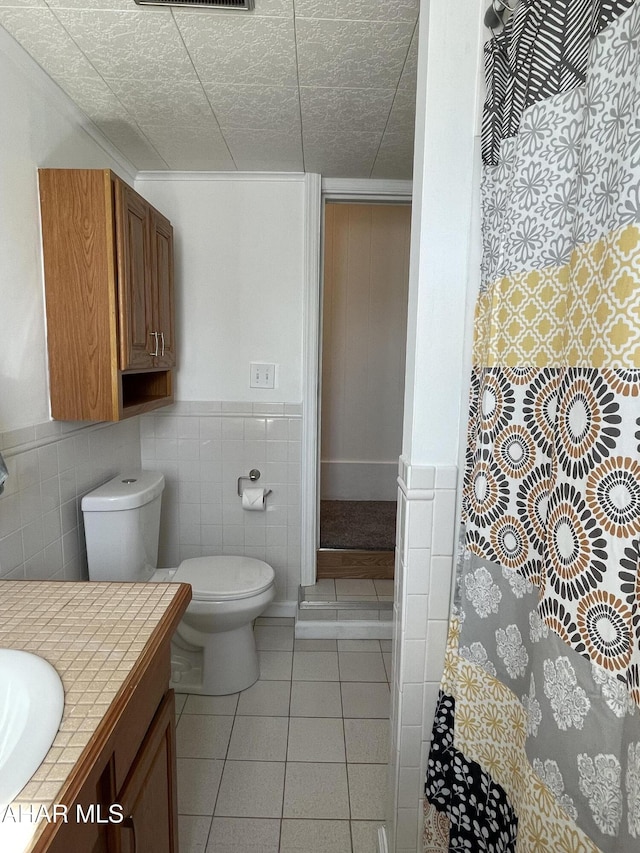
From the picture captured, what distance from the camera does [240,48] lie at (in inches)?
55.0

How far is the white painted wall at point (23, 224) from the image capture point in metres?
1.40

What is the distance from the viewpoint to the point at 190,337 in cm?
246

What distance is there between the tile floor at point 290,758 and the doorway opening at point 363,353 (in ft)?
4.70

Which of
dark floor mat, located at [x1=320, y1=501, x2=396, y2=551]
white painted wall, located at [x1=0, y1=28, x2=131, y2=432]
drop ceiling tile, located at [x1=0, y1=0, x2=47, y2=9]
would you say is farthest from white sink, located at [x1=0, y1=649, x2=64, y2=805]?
dark floor mat, located at [x1=320, y1=501, x2=396, y2=551]

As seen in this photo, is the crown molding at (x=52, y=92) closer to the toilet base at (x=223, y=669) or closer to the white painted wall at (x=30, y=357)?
the white painted wall at (x=30, y=357)

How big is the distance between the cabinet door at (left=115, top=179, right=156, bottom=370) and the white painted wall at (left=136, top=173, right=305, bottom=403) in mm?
521

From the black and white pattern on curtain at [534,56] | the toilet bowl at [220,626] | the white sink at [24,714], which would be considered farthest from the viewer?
→ the toilet bowl at [220,626]

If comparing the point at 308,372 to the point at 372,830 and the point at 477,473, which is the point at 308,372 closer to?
the point at 477,473

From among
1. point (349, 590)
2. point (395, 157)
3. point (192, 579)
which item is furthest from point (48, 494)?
point (395, 157)

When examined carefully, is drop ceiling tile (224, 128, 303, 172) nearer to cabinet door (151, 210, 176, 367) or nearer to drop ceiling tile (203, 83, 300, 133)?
drop ceiling tile (203, 83, 300, 133)

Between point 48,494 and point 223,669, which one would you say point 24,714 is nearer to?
point 48,494

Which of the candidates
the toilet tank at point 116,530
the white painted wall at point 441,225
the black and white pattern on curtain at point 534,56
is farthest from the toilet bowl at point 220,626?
the black and white pattern on curtain at point 534,56

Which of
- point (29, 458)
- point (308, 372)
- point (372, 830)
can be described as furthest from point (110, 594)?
point (308, 372)

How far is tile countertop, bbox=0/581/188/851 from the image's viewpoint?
0.61m
